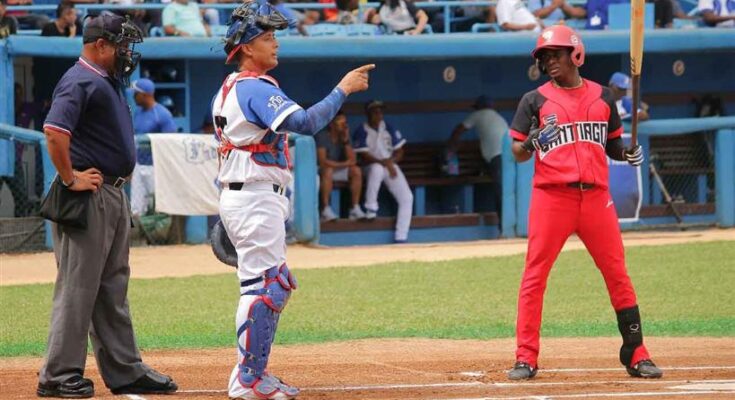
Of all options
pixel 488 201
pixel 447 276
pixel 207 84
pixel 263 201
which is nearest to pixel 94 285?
pixel 263 201

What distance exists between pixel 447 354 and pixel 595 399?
7.70 ft

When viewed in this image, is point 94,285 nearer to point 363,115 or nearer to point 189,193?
point 189,193

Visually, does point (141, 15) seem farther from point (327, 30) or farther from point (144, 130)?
point (327, 30)

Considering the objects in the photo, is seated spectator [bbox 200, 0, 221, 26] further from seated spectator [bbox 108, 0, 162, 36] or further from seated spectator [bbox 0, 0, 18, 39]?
seated spectator [bbox 0, 0, 18, 39]

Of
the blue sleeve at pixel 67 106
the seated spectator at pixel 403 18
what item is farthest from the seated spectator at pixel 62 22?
the blue sleeve at pixel 67 106

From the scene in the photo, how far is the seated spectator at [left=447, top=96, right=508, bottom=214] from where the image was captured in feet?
58.8

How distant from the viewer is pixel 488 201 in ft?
63.6

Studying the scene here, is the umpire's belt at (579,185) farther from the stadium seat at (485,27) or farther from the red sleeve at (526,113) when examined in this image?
the stadium seat at (485,27)

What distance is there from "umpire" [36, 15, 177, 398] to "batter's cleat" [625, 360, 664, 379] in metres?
2.41

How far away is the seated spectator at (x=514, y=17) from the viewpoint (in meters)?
18.1

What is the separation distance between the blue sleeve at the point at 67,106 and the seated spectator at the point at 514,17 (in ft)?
39.0

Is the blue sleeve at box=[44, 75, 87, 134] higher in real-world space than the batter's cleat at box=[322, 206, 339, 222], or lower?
higher

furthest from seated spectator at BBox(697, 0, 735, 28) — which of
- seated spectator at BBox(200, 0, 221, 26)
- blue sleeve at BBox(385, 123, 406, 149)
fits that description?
seated spectator at BBox(200, 0, 221, 26)

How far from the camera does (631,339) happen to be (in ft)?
24.5
